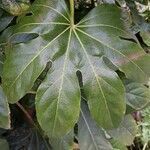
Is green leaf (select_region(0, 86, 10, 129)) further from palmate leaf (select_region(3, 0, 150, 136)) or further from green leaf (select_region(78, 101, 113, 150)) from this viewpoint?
green leaf (select_region(78, 101, 113, 150))

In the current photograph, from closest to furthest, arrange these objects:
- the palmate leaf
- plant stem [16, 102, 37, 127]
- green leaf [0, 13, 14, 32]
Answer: the palmate leaf, green leaf [0, 13, 14, 32], plant stem [16, 102, 37, 127]

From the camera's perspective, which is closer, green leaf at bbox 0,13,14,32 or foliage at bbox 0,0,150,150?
foliage at bbox 0,0,150,150

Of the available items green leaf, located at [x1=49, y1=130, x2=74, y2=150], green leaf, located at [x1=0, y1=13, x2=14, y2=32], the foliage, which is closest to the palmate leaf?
the foliage

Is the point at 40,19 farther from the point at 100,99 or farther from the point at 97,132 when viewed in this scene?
the point at 97,132

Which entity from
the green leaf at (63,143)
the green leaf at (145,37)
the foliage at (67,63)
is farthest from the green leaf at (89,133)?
the green leaf at (145,37)

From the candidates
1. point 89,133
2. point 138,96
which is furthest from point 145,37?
point 89,133

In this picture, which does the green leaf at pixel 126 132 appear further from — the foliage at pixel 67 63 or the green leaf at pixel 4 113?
the green leaf at pixel 4 113
